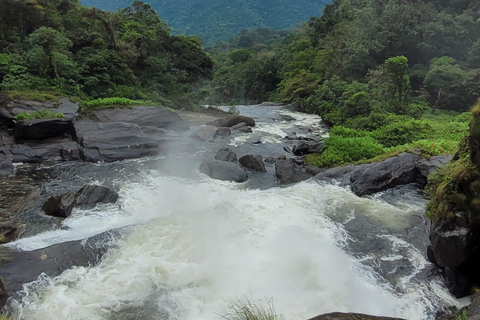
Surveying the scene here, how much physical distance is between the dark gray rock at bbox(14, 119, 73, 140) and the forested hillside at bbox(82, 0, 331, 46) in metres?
83.4

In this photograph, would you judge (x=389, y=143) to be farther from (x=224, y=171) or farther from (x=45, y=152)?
(x=45, y=152)

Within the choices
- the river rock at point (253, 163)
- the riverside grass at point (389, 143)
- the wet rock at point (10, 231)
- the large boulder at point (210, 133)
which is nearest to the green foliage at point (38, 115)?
the large boulder at point (210, 133)

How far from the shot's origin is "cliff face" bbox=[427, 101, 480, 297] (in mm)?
5766

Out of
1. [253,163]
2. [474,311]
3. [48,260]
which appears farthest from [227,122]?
[474,311]

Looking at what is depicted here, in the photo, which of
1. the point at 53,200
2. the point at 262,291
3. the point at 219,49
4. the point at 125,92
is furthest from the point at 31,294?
the point at 219,49

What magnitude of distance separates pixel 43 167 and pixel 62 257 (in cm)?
726

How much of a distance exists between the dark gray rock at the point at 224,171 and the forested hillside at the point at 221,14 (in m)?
86.4

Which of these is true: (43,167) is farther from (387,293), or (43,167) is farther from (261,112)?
(261,112)

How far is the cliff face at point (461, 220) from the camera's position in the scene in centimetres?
577

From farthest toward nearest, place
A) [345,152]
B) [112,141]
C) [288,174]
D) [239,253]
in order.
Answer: [112,141]
[345,152]
[288,174]
[239,253]

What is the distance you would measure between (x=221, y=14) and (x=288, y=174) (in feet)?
360

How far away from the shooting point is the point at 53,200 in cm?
905

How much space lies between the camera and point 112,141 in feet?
48.2

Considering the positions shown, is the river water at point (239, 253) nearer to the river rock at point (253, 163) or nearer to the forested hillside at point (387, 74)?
the river rock at point (253, 163)
